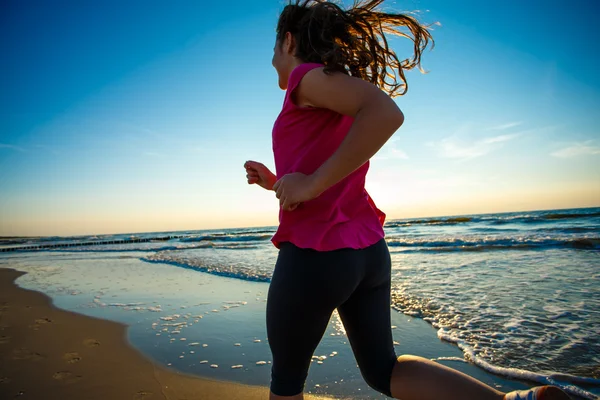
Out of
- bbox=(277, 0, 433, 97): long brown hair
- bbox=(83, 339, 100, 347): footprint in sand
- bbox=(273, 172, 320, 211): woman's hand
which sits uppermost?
bbox=(277, 0, 433, 97): long brown hair

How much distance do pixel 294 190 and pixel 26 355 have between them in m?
3.93

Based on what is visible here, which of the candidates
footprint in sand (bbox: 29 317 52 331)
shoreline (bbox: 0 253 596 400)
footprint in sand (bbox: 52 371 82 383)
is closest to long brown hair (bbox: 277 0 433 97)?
shoreline (bbox: 0 253 596 400)

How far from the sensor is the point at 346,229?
1.31 meters

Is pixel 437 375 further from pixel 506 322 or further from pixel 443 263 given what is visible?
pixel 443 263

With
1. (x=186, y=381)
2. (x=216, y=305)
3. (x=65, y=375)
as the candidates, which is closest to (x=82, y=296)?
(x=216, y=305)

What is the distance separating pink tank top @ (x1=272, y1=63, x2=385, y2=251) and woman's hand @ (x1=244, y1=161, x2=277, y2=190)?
305 millimetres

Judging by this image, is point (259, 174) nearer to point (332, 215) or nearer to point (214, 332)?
point (332, 215)

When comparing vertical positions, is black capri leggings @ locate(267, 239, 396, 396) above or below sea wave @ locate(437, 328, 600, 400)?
above

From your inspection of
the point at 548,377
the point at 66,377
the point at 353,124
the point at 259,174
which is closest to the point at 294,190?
the point at 353,124

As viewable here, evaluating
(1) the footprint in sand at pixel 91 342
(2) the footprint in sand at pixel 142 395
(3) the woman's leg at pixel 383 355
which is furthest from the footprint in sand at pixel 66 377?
(3) the woman's leg at pixel 383 355

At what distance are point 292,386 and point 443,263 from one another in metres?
8.20

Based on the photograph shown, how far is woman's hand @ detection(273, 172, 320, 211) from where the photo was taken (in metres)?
1.17

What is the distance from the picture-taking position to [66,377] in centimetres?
300

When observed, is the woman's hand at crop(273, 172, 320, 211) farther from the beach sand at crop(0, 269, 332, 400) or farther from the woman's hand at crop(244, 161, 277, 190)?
the beach sand at crop(0, 269, 332, 400)
